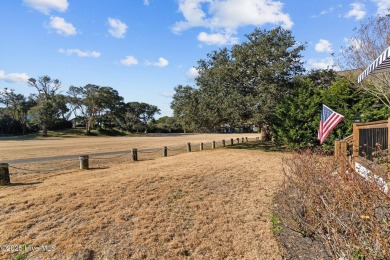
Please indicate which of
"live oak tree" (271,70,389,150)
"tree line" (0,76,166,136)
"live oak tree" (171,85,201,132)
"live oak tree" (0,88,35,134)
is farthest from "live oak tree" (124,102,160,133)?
"live oak tree" (271,70,389,150)

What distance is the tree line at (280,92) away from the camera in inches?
603

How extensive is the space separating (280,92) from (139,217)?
14704mm

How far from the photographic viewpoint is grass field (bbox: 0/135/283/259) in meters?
4.76

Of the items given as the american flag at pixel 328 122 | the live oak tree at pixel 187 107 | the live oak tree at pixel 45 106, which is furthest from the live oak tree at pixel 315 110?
the live oak tree at pixel 45 106

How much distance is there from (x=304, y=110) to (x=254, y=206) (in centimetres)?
1145

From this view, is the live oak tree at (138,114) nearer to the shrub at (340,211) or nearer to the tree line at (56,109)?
the tree line at (56,109)

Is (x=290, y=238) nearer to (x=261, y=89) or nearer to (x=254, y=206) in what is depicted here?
(x=254, y=206)

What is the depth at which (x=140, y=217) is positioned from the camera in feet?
19.5

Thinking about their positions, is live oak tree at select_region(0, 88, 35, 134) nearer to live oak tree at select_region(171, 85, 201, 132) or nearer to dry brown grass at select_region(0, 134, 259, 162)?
dry brown grass at select_region(0, 134, 259, 162)

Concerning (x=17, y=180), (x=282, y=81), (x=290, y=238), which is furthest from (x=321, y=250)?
(x=282, y=81)

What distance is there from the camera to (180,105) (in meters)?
22.9

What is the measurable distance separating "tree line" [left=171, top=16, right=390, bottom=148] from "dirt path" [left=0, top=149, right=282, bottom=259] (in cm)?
871

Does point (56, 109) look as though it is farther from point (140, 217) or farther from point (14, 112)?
point (140, 217)

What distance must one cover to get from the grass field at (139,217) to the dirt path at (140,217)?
15 millimetres
